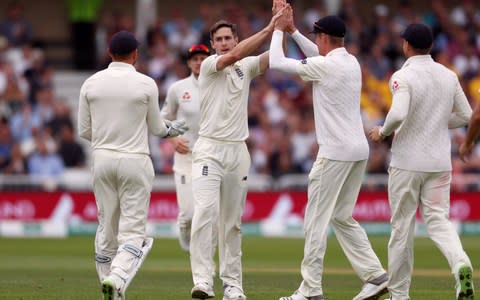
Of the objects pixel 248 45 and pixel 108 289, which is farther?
pixel 248 45

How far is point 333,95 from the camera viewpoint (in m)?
11.0

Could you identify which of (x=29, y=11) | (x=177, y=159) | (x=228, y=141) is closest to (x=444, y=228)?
(x=228, y=141)

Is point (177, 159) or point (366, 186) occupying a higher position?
point (177, 159)

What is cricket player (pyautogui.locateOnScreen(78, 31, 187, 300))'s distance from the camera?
1073cm

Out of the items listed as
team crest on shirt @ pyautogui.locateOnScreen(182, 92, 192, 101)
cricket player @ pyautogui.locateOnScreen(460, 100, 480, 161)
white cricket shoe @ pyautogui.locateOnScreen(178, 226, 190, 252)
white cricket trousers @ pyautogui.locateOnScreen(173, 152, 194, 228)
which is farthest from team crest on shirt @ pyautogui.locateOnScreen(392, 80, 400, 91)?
white cricket shoe @ pyautogui.locateOnScreen(178, 226, 190, 252)

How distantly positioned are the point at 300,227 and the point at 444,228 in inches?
434

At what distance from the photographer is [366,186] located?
22.0 metres

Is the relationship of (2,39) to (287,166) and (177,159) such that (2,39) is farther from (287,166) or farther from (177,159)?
(177,159)

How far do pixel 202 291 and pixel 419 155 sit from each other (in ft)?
7.23

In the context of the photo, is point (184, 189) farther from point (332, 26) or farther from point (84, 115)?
point (332, 26)

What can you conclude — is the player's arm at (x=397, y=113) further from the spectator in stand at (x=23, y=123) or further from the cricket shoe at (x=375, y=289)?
the spectator in stand at (x=23, y=123)

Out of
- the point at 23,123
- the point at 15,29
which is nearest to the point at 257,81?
the point at 23,123

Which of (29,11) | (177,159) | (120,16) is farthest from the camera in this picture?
(29,11)

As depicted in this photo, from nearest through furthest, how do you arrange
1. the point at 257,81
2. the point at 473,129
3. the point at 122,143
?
the point at 473,129, the point at 122,143, the point at 257,81
